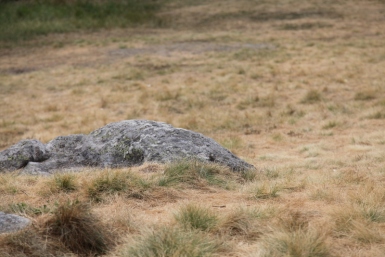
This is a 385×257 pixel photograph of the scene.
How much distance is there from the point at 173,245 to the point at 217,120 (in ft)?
A: 32.5

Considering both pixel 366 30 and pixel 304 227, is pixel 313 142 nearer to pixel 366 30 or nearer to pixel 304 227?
pixel 304 227

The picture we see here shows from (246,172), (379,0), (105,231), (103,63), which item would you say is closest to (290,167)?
(246,172)

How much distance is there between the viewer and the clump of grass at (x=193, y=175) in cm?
570

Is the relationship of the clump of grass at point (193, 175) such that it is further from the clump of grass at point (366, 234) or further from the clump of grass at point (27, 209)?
the clump of grass at point (366, 234)

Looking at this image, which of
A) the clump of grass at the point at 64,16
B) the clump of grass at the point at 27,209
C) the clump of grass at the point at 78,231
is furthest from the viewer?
the clump of grass at the point at 64,16

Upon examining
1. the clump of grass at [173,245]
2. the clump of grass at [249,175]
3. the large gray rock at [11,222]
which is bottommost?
the clump of grass at [249,175]

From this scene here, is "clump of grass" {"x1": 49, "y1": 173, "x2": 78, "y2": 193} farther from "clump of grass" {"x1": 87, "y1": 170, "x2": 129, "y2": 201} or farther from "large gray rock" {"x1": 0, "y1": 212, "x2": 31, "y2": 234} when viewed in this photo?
"large gray rock" {"x1": 0, "y1": 212, "x2": 31, "y2": 234}

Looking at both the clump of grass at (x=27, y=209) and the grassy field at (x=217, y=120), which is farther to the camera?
the clump of grass at (x=27, y=209)

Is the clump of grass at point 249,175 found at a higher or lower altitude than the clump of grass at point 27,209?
lower

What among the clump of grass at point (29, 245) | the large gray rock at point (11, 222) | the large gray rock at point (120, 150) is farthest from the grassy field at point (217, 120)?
the large gray rock at point (120, 150)

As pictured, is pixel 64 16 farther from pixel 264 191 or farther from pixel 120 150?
pixel 264 191

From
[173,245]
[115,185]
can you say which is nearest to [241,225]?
[173,245]

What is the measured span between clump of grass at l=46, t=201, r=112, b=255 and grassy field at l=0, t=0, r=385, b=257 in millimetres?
10

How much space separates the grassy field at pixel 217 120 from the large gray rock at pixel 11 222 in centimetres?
18
